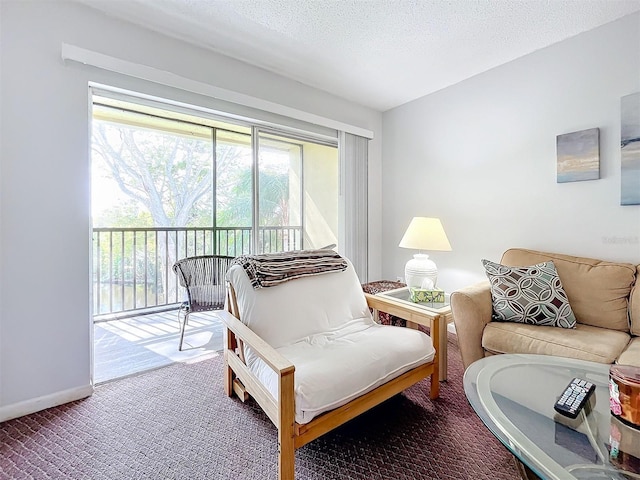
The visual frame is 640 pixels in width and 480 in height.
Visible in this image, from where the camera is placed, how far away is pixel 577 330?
1909 millimetres

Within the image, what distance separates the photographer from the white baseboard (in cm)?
174

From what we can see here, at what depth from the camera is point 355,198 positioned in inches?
141

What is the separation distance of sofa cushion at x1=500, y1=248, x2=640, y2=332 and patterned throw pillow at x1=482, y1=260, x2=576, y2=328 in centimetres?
12

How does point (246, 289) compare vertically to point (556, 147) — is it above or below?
below

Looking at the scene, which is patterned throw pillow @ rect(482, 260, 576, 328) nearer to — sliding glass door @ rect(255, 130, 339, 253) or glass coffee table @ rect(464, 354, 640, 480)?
glass coffee table @ rect(464, 354, 640, 480)

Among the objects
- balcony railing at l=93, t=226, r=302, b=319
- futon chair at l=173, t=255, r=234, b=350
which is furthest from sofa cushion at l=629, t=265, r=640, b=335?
futon chair at l=173, t=255, r=234, b=350

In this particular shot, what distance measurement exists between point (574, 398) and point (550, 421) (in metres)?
0.16

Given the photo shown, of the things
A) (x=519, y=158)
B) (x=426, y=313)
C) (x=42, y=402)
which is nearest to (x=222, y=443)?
(x=42, y=402)

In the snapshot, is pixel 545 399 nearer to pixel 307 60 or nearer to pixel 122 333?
pixel 307 60

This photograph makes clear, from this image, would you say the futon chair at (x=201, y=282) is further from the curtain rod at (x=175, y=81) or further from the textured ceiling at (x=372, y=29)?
the textured ceiling at (x=372, y=29)

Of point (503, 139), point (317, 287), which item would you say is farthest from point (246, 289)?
point (503, 139)

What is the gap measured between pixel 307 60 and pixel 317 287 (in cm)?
195

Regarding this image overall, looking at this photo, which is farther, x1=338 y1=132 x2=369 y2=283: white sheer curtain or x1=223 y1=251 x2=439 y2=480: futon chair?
x1=338 y1=132 x2=369 y2=283: white sheer curtain

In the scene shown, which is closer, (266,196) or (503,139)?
(503,139)
